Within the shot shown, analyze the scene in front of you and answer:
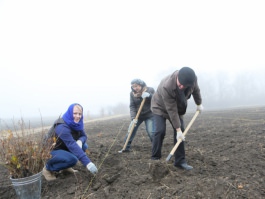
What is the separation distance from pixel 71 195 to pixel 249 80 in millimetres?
69418

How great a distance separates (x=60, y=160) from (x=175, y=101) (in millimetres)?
2178

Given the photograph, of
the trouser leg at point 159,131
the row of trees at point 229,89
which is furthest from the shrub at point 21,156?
the row of trees at point 229,89

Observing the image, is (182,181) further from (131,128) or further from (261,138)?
(261,138)

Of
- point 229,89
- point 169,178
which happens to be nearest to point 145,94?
point 169,178

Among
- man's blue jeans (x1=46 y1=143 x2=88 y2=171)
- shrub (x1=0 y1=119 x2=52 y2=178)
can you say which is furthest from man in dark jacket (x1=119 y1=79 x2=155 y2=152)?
shrub (x1=0 y1=119 x2=52 y2=178)

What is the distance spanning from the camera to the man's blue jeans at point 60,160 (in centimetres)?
383

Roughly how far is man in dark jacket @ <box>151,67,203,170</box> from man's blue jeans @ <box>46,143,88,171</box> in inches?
63.2

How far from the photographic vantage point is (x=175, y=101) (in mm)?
4004

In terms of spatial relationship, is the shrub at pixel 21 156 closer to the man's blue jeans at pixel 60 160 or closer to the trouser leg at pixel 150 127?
the man's blue jeans at pixel 60 160

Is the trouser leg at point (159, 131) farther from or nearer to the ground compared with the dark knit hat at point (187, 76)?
nearer to the ground

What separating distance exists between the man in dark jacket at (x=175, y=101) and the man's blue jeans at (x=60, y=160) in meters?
1.60

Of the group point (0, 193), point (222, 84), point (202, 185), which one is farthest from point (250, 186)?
point (222, 84)

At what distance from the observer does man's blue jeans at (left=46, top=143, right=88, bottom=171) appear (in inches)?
151

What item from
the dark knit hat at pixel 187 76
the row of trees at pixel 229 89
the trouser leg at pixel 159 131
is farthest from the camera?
the row of trees at pixel 229 89
